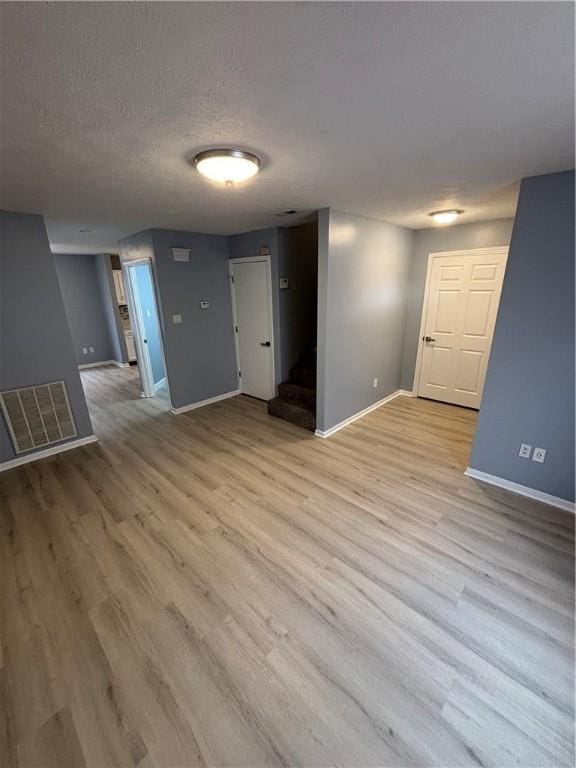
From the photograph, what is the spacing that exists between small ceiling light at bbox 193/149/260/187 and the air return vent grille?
2747 mm

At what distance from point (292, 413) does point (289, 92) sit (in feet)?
10.1

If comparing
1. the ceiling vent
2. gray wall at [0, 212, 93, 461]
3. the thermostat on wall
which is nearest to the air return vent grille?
gray wall at [0, 212, 93, 461]

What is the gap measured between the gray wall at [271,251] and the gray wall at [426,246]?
1.95 m

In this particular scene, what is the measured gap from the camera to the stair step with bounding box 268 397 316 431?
3.64 metres

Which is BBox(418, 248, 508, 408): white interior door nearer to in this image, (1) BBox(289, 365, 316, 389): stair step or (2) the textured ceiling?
(1) BBox(289, 365, 316, 389): stair step

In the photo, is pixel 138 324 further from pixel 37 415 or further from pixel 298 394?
pixel 298 394

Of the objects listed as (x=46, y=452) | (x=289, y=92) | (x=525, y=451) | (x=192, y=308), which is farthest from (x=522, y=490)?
(x=46, y=452)

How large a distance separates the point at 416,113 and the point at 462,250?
3109 mm

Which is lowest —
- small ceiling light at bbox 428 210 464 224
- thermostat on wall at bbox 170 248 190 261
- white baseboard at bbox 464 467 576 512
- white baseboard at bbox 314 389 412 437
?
white baseboard at bbox 464 467 576 512

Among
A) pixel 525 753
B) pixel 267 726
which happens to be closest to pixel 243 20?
pixel 267 726

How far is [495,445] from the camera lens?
2.56 meters

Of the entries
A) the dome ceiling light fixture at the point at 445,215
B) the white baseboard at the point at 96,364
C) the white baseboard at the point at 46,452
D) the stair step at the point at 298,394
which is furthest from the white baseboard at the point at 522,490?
the white baseboard at the point at 96,364

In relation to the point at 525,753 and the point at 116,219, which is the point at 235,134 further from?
the point at 525,753

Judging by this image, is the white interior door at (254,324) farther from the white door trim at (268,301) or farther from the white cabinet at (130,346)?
the white cabinet at (130,346)
